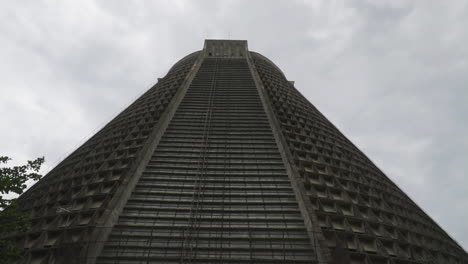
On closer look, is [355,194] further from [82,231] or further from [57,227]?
[57,227]

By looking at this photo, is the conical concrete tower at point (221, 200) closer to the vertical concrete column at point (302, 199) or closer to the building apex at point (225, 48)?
the vertical concrete column at point (302, 199)

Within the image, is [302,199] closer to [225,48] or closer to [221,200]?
[221,200]

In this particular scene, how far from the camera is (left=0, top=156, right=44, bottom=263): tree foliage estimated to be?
9195 mm

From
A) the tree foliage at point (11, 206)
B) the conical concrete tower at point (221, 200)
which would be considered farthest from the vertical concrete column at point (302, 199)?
the tree foliage at point (11, 206)

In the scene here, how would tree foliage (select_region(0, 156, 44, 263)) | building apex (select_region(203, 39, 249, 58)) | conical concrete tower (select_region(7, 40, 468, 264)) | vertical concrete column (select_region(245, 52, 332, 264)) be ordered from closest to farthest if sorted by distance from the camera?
tree foliage (select_region(0, 156, 44, 263)) < vertical concrete column (select_region(245, 52, 332, 264)) < conical concrete tower (select_region(7, 40, 468, 264)) < building apex (select_region(203, 39, 249, 58))

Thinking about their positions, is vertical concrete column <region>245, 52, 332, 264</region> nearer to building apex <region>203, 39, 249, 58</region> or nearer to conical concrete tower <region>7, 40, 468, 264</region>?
conical concrete tower <region>7, 40, 468, 264</region>

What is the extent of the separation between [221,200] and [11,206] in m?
8.77

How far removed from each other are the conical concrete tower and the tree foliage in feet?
8.23

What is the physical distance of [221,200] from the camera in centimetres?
1589

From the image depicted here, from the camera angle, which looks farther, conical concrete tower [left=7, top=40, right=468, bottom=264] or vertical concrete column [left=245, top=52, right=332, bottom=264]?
conical concrete tower [left=7, top=40, right=468, bottom=264]

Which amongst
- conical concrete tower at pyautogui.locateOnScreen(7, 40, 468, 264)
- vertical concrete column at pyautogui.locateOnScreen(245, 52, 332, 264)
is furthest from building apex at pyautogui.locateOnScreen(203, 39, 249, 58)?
vertical concrete column at pyautogui.locateOnScreen(245, 52, 332, 264)

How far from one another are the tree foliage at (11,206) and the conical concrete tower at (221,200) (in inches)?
98.7

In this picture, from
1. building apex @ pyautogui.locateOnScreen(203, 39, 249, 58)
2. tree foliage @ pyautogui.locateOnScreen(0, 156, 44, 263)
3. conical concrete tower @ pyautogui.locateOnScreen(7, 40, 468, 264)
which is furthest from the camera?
building apex @ pyautogui.locateOnScreen(203, 39, 249, 58)

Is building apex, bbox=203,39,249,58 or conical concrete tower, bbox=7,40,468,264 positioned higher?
building apex, bbox=203,39,249,58
